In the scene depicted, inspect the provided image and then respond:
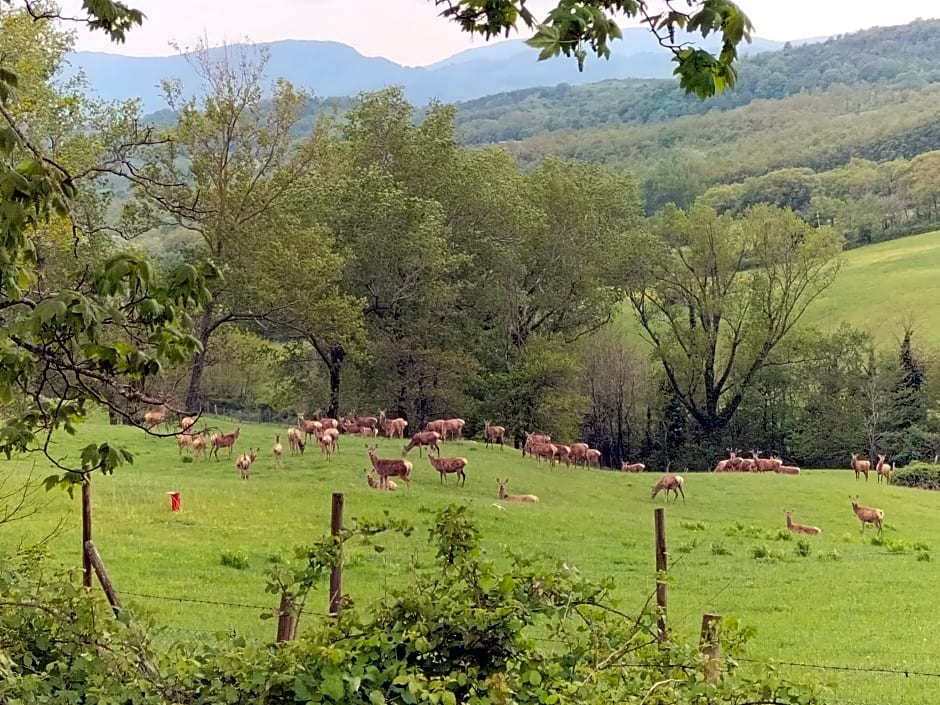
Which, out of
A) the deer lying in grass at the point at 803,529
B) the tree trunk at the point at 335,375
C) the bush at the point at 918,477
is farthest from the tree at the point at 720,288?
the deer lying in grass at the point at 803,529

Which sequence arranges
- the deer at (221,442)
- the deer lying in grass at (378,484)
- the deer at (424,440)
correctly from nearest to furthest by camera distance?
the deer lying in grass at (378,484), the deer at (221,442), the deer at (424,440)

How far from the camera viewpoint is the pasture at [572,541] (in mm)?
11281

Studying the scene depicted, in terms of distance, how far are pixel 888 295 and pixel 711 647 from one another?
6926 cm

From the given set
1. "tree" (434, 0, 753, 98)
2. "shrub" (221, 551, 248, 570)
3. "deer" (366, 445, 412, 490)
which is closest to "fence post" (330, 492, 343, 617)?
"tree" (434, 0, 753, 98)

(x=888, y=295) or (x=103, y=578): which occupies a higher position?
(x=888, y=295)

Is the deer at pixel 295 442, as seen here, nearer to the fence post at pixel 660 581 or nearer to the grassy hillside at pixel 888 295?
the fence post at pixel 660 581

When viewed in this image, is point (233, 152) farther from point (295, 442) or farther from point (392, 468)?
point (392, 468)

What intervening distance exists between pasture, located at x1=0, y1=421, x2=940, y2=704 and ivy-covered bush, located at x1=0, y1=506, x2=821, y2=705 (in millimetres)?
1082

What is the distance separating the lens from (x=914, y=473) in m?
38.9

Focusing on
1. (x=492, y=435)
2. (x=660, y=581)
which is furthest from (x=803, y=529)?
(x=660, y=581)

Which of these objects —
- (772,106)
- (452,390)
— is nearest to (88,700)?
(452,390)

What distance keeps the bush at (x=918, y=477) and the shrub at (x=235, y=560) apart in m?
31.8

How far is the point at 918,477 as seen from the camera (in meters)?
38.7

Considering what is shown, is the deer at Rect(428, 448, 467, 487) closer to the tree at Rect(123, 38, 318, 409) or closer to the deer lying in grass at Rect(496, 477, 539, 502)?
the deer lying in grass at Rect(496, 477, 539, 502)
